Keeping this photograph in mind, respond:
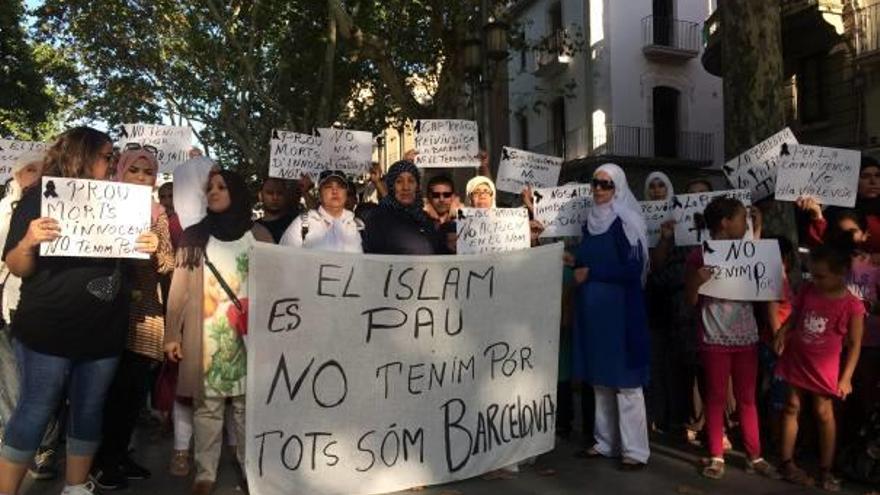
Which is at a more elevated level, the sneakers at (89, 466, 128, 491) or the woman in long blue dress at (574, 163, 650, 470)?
the woman in long blue dress at (574, 163, 650, 470)

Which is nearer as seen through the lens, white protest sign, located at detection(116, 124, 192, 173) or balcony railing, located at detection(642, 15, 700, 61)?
white protest sign, located at detection(116, 124, 192, 173)

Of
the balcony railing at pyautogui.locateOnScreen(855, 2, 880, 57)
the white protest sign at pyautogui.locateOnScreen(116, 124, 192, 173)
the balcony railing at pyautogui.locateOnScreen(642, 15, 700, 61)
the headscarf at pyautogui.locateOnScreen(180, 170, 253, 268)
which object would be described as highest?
the balcony railing at pyautogui.locateOnScreen(642, 15, 700, 61)

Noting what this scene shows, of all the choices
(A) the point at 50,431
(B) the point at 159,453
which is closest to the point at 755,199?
(B) the point at 159,453

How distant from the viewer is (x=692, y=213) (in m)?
5.78

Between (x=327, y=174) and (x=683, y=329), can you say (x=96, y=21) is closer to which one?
(x=327, y=174)

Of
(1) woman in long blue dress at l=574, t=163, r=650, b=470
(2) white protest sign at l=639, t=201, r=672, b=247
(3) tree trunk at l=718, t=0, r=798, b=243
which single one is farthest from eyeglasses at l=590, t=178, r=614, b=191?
(3) tree trunk at l=718, t=0, r=798, b=243

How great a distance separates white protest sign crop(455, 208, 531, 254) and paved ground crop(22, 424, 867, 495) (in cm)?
149

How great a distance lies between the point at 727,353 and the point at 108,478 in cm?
385

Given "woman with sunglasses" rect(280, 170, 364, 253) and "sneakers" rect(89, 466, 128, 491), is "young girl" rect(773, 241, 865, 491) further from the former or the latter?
"sneakers" rect(89, 466, 128, 491)

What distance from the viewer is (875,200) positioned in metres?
5.73

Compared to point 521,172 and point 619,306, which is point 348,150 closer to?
point 521,172

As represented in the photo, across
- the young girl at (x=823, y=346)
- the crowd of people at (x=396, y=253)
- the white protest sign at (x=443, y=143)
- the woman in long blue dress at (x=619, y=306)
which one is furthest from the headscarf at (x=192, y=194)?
the young girl at (x=823, y=346)

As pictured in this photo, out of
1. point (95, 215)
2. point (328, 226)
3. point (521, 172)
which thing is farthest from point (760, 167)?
point (95, 215)

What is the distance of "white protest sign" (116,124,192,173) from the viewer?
7.84 metres
